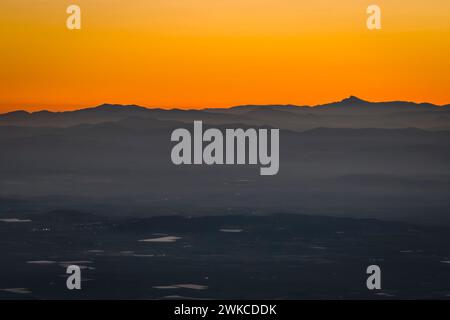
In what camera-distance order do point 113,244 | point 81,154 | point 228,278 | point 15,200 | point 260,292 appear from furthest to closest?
point 15,200 < point 81,154 < point 113,244 < point 228,278 < point 260,292

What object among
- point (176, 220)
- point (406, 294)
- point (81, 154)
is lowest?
point (406, 294)

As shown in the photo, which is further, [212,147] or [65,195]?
[65,195]

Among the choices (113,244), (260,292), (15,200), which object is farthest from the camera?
(15,200)

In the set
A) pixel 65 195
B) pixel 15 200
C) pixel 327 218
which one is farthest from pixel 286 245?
pixel 15 200

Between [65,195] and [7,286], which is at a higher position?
[65,195]

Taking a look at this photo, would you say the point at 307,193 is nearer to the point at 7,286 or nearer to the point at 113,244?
the point at 113,244
